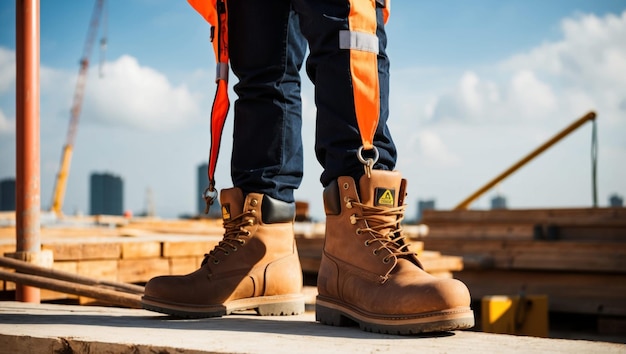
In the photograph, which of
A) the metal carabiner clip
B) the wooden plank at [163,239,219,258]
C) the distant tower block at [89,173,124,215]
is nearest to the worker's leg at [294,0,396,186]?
the metal carabiner clip

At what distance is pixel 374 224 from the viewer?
200 cm

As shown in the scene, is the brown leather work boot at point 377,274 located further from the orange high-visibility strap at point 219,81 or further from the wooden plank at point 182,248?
the wooden plank at point 182,248

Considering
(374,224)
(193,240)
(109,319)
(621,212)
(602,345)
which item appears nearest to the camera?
(602,345)

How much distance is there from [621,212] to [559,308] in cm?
153

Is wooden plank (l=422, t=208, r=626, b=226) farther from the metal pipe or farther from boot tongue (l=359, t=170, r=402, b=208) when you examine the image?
boot tongue (l=359, t=170, r=402, b=208)

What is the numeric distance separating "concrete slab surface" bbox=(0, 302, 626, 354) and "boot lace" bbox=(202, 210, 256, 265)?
9.6 inches

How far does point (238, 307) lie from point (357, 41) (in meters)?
1.05

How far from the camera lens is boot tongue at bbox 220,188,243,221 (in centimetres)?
242

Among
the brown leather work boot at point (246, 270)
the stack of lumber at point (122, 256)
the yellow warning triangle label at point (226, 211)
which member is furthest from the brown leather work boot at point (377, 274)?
the stack of lumber at point (122, 256)

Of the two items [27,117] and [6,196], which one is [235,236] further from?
[6,196]

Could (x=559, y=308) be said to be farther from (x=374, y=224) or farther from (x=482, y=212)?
(x=374, y=224)

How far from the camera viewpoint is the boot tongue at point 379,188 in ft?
6.43

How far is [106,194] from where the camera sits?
13038 centimetres

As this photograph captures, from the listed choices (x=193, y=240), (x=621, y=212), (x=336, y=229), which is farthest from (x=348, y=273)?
(x=621, y=212)
